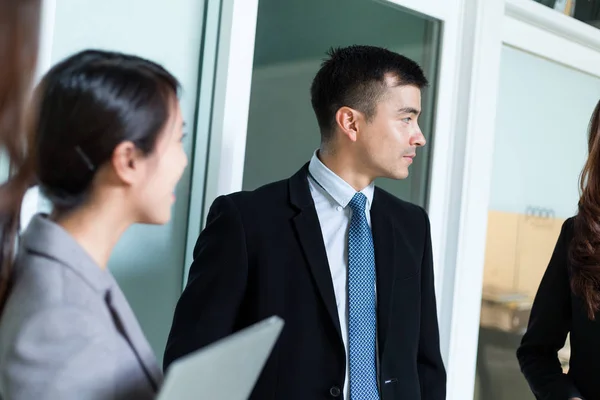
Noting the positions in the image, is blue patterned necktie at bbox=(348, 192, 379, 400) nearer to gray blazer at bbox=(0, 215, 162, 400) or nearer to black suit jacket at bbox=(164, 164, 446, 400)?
black suit jacket at bbox=(164, 164, 446, 400)

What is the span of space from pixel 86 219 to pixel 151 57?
98 cm

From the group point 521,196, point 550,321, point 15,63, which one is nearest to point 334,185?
point 550,321

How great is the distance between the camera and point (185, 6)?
1905 mm

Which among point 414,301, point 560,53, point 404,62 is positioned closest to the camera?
point 414,301

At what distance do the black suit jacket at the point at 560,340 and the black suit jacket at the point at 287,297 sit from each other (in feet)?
0.94

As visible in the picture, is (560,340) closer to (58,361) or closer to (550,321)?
(550,321)

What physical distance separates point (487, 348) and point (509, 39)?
1.18 m

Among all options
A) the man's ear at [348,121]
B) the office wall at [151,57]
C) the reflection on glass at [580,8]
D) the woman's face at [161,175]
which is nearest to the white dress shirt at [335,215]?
the man's ear at [348,121]

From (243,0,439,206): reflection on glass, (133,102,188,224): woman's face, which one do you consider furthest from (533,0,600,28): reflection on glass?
(133,102,188,224): woman's face

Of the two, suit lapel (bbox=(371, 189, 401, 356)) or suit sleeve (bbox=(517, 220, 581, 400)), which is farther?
suit sleeve (bbox=(517, 220, 581, 400))

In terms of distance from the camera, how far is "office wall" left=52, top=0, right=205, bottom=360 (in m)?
1.71

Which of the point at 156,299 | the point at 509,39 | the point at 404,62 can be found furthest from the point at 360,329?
the point at 509,39

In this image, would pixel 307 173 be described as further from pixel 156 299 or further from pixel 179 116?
pixel 179 116

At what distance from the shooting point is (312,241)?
167cm
